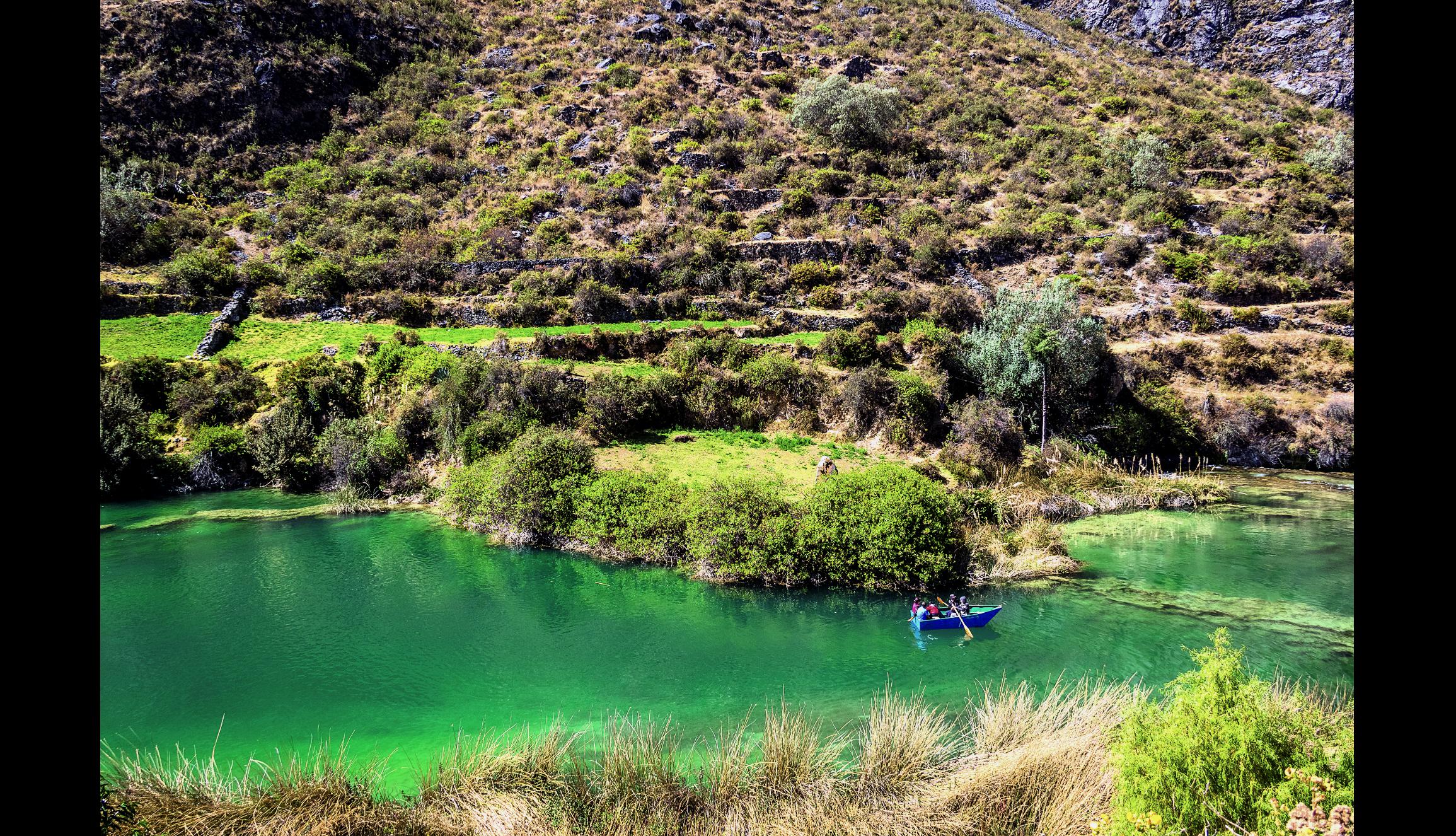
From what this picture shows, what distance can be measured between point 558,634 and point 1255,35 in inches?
4216

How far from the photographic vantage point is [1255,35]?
79.5m

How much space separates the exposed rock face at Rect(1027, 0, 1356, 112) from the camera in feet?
241

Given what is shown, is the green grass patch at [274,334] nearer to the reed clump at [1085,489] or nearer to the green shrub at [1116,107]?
the reed clump at [1085,489]

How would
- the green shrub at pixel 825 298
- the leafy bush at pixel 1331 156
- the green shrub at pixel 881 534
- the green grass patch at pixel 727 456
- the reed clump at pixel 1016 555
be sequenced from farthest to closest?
the leafy bush at pixel 1331 156
the green shrub at pixel 825 298
the green grass patch at pixel 727 456
the reed clump at pixel 1016 555
the green shrub at pixel 881 534

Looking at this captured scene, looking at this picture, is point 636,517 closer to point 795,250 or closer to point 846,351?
point 846,351

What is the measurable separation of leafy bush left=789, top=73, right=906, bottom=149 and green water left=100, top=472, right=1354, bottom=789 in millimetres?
42391

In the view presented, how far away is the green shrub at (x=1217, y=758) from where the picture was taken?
23.2 ft

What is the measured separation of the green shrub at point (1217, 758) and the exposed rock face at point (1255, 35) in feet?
305

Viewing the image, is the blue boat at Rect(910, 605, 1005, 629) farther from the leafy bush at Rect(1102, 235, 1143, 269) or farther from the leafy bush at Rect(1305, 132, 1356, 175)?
the leafy bush at Rect(1305, 132, 1356, 175)

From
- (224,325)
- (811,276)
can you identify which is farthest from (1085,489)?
(224,325)

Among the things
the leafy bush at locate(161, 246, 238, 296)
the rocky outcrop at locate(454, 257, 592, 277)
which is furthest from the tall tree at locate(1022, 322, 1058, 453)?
the leafy bush at locate(161, 246, 238, 296)

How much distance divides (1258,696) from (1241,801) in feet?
5.61

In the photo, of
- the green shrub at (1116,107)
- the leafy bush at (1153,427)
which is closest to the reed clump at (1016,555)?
the leafy bush at (1153,427)

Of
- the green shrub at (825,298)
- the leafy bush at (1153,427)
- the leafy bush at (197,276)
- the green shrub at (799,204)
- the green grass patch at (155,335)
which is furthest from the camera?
the green shrub at (799,204)
